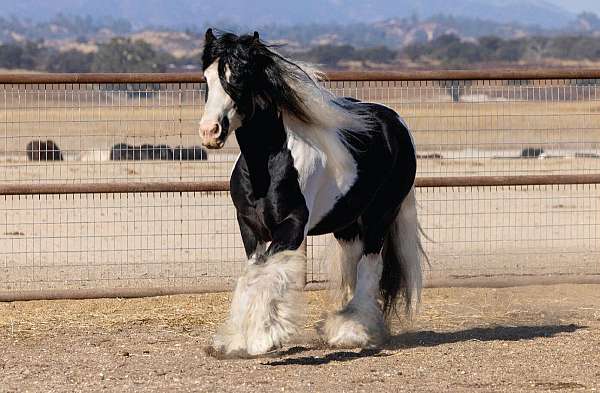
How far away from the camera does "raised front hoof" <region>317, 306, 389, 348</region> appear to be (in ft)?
24.6

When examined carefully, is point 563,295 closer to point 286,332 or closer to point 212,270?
point 212,270

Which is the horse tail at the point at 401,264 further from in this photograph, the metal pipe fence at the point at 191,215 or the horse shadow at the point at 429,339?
the metal pipe fence at the point at 191,215

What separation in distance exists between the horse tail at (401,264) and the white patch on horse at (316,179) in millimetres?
868

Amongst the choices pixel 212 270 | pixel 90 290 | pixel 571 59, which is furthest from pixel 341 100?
pixel 571 59

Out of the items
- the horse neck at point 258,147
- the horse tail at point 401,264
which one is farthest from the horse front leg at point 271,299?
the horse tail at point 401,264

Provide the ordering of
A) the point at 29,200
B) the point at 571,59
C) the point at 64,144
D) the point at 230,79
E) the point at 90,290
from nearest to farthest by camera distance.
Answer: the point at 230,79, the point at 90,290, the point at 29,200, the point at 64,144, the point at 571,59

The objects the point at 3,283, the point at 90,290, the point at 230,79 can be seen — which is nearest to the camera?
the point at 230,79

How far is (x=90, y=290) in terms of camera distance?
933 cm

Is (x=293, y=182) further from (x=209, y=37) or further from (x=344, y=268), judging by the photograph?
(x=344, y=268)

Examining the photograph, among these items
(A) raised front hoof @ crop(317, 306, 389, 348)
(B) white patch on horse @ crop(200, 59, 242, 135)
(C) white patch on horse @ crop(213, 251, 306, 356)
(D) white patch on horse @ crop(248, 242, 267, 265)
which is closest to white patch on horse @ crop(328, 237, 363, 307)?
(A) raised front hoof @ crop(317, 306, 389, 348)

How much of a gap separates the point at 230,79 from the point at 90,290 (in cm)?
316

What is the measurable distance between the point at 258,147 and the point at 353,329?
4.22 feet

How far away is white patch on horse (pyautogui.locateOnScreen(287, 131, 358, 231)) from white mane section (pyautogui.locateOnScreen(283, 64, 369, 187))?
0.02 metres

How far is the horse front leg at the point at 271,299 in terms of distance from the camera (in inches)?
263
